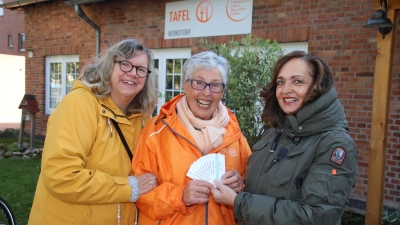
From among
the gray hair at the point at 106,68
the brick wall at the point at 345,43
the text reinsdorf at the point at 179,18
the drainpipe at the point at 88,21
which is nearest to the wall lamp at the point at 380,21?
the brick wall at the point at 345,43

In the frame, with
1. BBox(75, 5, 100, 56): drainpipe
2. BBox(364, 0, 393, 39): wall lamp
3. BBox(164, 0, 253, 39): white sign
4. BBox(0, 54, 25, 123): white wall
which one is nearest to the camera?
BBox(364, 0, 393, 39): wall lamp

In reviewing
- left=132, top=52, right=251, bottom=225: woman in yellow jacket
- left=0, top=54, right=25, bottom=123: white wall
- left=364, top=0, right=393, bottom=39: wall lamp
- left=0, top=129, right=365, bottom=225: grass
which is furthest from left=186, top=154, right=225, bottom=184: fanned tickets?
left=0, top=54, right=25, bottom=123: white wall

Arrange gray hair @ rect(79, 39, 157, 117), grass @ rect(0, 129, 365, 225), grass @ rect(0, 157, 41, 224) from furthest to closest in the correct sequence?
1. grass @ rect(0, 157, 41, 224)
2. grass @ rect(0, 129, 365, 225)
3. gray hair @ rect(79, 39, 157, 117)

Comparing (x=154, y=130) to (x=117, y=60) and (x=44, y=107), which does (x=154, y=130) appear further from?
(x=44, y=107)

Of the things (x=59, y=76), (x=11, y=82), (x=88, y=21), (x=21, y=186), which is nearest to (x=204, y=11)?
(x=88, y=21)

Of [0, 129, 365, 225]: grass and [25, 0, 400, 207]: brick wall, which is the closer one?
[0, 129, 365, 225]: grass

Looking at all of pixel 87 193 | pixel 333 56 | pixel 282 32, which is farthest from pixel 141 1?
pixel 87 193

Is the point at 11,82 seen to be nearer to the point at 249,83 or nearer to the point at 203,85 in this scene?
the point at 249,83

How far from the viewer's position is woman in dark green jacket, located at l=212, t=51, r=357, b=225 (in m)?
1.65

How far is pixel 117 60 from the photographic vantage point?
2.37 m

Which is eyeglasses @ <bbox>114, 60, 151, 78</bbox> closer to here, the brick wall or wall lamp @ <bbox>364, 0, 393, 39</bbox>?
wall lamp @ <bbox>364, 0, 393, 39</bbox>

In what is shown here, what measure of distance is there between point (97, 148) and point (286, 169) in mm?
1143

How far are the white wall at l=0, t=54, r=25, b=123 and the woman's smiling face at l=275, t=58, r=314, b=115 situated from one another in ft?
84.2

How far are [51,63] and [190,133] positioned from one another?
10.2 meters
